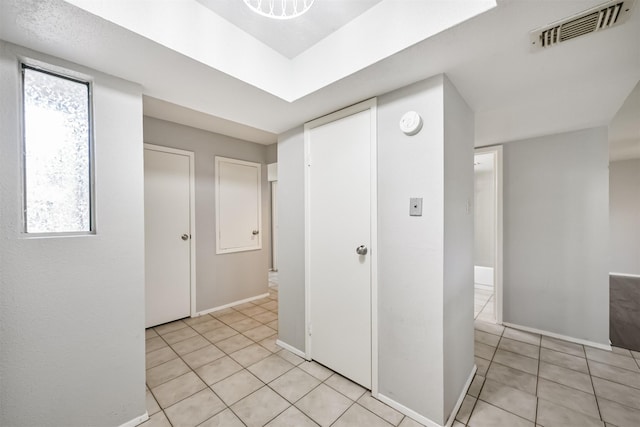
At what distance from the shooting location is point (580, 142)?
2.55 meters

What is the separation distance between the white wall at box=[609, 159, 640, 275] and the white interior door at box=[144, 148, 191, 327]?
8.11 metres

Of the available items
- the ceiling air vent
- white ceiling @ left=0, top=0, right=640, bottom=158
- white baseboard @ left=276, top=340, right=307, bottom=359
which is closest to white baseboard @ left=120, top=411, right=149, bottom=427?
white baseboard @ left=276, top=340, right=307, bottom=359

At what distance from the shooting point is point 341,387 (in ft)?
6.23

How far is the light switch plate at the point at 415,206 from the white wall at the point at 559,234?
206 centimetres

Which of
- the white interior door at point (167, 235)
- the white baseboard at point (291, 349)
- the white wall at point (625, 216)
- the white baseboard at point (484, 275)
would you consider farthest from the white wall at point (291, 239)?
the white wall at point (625, 216)

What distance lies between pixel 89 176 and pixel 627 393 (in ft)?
12.7

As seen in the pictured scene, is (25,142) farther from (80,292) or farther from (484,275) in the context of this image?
(484,275)

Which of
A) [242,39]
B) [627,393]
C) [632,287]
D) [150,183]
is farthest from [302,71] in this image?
[632,287]

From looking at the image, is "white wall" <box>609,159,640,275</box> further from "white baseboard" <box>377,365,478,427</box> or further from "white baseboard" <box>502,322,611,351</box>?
"white baseboard" <box>377,365,478,427</box>

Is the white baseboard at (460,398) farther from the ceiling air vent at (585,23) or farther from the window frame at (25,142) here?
the window frame at (25,142)

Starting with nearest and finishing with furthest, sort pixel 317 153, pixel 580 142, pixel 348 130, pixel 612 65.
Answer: pixel 612 65 → pixel 348 130 → pixel 317 153 → pixel 580 142

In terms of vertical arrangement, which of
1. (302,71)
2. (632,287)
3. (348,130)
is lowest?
(632,287)

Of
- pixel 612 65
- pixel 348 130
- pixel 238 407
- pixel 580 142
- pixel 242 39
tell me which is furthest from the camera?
pixel 580 142

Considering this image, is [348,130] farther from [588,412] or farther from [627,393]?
[627,393]
